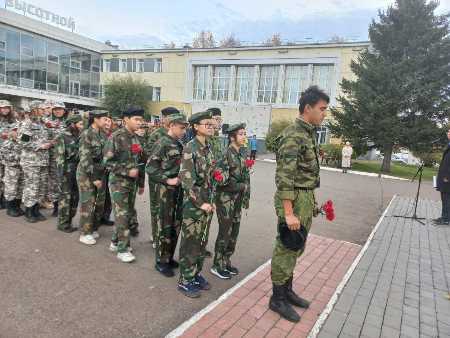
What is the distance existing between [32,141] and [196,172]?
365 centimetres

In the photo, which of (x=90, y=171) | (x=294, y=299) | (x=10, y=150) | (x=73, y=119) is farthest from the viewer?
(x=10, y=150)

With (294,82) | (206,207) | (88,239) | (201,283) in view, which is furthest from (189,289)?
(294,82)

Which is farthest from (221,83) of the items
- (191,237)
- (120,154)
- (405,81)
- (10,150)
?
(191,237)

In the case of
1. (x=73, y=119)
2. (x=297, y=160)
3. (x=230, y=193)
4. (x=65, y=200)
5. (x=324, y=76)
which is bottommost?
(x=65, y=200)

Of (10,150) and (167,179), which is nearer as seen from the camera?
(167,179)

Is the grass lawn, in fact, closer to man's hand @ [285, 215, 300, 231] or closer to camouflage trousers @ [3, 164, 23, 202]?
man's hand @ [285, 215, 300, 231]

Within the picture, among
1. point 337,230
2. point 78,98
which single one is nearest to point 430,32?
point 337,230

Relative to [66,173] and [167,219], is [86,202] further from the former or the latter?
[167,219]

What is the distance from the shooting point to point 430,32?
1966 cm

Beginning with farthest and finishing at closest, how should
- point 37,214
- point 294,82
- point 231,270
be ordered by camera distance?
point 294,82 → point 37,214 → point 231,270

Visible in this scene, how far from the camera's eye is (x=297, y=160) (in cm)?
313

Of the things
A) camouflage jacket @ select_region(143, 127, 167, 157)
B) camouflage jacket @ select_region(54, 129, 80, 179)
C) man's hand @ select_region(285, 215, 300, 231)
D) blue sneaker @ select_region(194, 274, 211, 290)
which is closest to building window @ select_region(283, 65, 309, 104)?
camouflage jacket @ select_region(143, 127, 167, 157)

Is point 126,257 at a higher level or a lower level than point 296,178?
lower

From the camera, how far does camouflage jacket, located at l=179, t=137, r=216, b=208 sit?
3.49 metres
